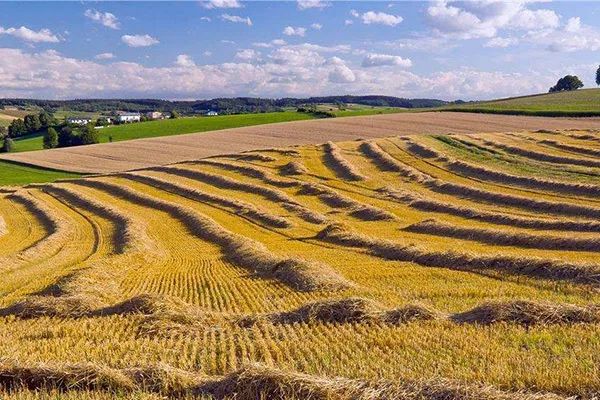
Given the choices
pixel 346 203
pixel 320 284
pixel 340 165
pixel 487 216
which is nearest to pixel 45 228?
pixel 346 203

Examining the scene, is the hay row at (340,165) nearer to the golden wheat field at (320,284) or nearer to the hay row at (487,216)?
the golden wheat field at (320,284)

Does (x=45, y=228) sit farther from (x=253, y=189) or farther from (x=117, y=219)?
(x=253, y=189)

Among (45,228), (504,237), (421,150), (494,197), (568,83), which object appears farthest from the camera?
(568,83)

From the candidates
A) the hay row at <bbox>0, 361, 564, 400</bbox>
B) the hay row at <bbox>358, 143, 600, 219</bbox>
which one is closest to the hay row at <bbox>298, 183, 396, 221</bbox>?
the hay row at <bbox>358, 143, 600, 219</bbox>

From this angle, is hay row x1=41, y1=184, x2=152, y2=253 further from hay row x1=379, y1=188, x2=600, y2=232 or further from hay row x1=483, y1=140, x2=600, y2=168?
hay row x1=483, y1=140, x2=600, y2=168

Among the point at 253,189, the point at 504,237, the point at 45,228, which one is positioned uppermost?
the point at 504,237

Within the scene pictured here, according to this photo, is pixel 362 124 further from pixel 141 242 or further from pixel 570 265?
pixel 570 265
